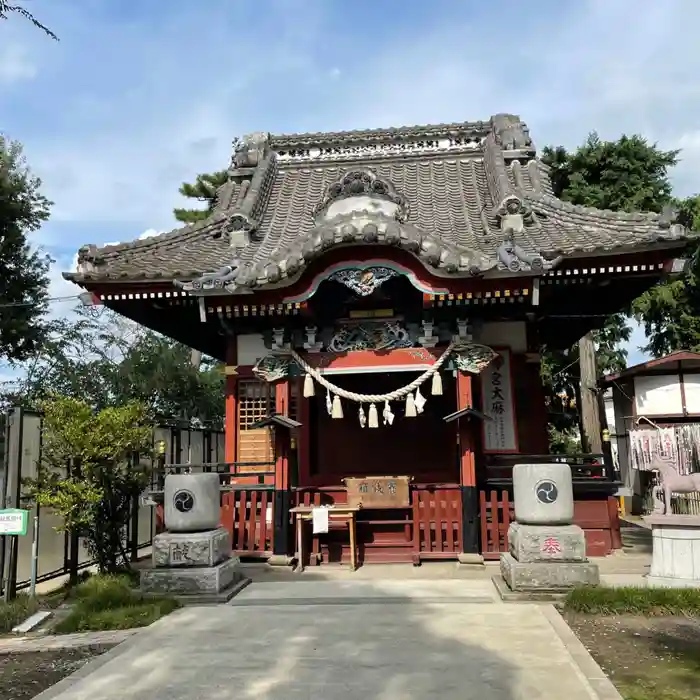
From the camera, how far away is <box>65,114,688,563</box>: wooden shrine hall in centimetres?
934

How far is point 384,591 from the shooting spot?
775cm

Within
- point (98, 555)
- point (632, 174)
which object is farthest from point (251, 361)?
point (632, 174)

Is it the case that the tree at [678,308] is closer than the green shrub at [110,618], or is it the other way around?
the green shrub at [110,618]

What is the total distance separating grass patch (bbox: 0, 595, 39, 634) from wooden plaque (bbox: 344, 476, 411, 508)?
180 inches

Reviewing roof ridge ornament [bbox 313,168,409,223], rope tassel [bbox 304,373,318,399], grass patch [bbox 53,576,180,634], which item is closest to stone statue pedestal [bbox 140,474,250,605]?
grass patch [bbox 53,576,180,634]

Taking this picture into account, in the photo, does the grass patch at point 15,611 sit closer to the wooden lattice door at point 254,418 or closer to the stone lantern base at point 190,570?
the stone lantern base at point 190,570

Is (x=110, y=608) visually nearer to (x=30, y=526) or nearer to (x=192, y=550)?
(x=192, y=550)

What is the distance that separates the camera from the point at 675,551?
717 centimetres

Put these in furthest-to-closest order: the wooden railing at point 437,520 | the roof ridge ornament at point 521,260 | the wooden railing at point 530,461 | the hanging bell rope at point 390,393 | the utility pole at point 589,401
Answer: the utility pole at point 589,401, the wooden railing at point 530,461, the hanging bell rope at point 390,393, the wooden railing at point 437,520, the roof ridge ornament at point 521,260

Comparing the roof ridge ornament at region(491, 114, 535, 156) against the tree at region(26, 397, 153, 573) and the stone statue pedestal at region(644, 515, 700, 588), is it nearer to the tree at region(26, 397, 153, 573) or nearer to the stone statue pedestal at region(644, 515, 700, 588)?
the stone statue pedestal at region(644, 515, 700, 588)

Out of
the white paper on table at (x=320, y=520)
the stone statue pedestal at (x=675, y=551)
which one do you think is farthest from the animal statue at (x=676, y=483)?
the white paper on table at (x=320, y=520)

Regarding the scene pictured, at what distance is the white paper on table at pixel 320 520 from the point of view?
9.13 meters

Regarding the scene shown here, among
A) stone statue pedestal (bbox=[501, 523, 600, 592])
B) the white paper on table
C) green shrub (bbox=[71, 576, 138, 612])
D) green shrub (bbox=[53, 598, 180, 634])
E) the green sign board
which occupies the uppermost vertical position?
the green sign board

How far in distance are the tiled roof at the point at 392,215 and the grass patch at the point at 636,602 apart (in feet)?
14.3
